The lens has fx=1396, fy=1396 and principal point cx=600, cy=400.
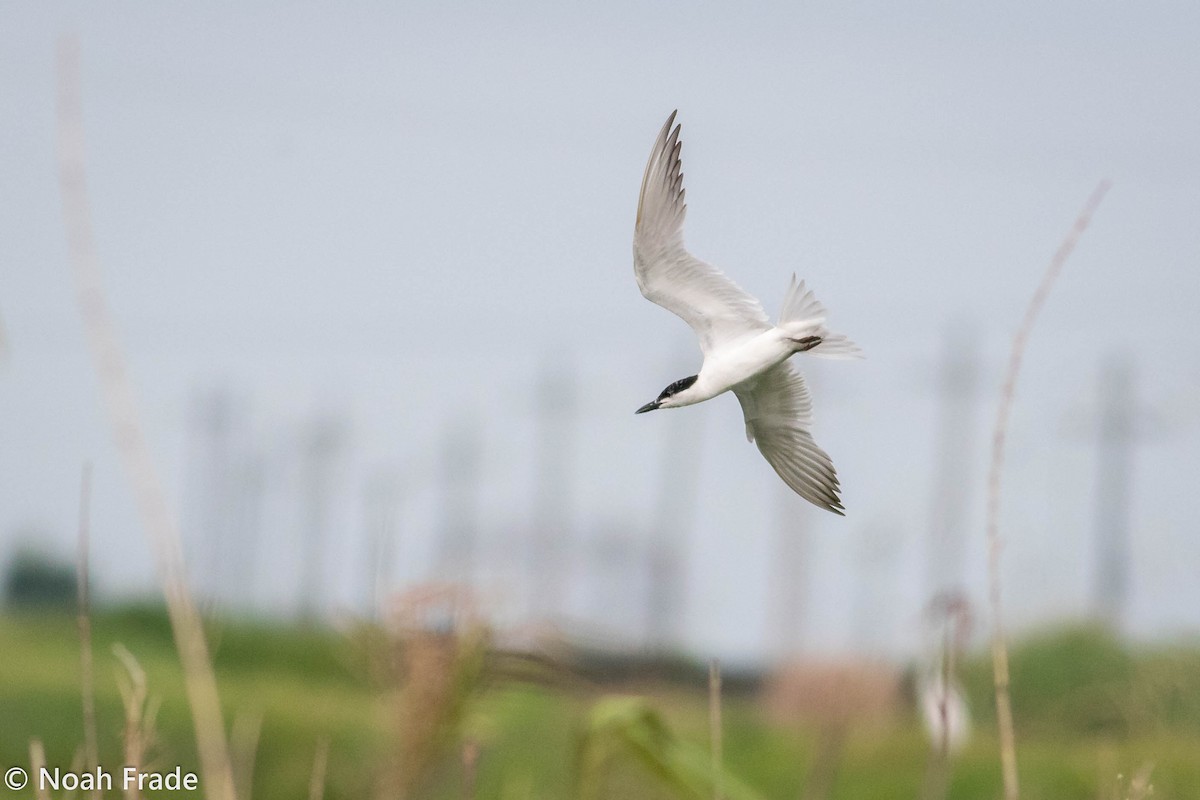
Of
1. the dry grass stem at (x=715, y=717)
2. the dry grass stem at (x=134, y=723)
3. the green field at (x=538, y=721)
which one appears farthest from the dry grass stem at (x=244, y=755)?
the dry grass stem at (x=715, y=717)

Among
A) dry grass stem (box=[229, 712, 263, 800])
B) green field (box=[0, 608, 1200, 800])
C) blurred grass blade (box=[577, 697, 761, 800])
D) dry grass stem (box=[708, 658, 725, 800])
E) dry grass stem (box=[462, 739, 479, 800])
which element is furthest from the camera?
green field (box=[0, 608, 1200, 800])

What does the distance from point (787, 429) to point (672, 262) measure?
0.31 meters

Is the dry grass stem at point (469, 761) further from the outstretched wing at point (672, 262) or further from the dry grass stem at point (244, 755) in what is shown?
the outstretched wing at point (672, 262)

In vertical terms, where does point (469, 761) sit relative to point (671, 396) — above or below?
below

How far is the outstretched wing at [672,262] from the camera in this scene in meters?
2.07

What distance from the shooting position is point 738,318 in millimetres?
2021

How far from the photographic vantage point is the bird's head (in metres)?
1.62

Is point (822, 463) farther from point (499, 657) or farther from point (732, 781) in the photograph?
point (499, 657)

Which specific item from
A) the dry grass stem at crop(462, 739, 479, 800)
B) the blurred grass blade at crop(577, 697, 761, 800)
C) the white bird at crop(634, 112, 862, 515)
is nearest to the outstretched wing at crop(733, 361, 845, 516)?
the white bird at crop(634, 112, 862, 515)

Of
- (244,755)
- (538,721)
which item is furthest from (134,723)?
(538,721)

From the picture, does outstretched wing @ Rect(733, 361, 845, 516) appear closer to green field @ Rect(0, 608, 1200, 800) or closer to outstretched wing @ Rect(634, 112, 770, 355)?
outstretched wing @ Rect(634, 112, 770, 355)

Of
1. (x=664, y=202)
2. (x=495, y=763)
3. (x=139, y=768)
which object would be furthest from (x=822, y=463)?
(x=495, y=763)

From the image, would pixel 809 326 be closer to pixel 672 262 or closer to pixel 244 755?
pixel 672 262

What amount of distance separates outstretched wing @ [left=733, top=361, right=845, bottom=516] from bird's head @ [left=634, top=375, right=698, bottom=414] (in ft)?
0.64
